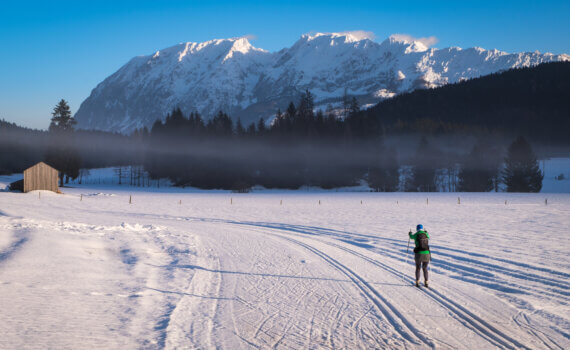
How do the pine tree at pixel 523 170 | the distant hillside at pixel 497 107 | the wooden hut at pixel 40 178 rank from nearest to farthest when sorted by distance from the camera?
the wooden hut at pixel 40 178 < the pine tree at pixel 523 170 < the distant hillside at pixel 497 107

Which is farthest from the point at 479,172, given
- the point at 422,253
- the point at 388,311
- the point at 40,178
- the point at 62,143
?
the point at 62,143

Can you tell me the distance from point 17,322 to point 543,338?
35.7 ft

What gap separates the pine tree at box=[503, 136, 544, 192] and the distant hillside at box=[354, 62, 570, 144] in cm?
4160

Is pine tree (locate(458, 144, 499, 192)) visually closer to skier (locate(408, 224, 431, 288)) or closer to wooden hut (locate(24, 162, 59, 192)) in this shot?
skier (locate(408, 224, 431, 288))

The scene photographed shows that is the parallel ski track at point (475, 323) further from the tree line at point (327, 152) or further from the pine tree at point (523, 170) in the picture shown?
the pine tree at point (523, 170)

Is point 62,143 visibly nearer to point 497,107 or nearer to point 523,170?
point 523,170

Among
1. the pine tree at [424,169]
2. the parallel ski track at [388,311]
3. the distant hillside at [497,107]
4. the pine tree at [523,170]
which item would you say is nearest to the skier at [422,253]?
the parallel ski track at [388,311]

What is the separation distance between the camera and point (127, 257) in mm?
13484

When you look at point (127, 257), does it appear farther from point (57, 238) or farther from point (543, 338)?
point (543, 338)

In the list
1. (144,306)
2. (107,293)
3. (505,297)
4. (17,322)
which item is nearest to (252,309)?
(144,306)

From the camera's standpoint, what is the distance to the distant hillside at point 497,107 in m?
116

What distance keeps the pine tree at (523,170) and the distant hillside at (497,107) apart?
136 feet

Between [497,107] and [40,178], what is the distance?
141 meters

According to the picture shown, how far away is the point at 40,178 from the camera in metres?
52.8
